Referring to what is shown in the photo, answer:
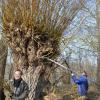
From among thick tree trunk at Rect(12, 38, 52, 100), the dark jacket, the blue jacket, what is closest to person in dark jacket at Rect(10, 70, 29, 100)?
the dark jacket

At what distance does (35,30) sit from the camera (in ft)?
41.0

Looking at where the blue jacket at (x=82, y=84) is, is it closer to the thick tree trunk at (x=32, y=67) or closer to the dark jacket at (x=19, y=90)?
the thick tree trunk at (x=32, y=67)

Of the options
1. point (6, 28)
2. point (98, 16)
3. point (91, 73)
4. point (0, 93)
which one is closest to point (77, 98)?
point (0, 93)

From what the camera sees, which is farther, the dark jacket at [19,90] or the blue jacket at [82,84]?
the blue jacket at [82,84]

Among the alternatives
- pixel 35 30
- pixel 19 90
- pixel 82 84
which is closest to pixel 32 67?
pixel 35 30

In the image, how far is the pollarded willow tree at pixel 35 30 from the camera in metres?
12.4

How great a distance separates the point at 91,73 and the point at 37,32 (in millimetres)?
29660

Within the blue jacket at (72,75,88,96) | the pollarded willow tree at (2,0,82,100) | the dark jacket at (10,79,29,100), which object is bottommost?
the dark jacket at (10,79,29,100)

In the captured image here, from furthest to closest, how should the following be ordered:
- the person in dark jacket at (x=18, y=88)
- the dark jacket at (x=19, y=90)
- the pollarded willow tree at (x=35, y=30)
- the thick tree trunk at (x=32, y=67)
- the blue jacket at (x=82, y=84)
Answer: the blue jacket at (x=82, y=84) → the thick tree trunk at (x=32, y=67) → the pollarded willow tree at (x=35, y=30) → the dark jacket at (x=19, y=90) → the person in dark jacket at (x=18, y=88)

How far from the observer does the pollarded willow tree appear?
40.8 ft

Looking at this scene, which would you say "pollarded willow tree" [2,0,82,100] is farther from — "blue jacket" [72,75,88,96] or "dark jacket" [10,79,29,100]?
"blue jacket" [72,75,88,96]

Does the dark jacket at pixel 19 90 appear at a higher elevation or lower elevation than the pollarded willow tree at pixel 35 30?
lower

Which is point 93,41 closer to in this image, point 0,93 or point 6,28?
point 0,93

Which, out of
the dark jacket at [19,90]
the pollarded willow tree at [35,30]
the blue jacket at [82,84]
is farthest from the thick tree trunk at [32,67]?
the blue jacket at [82,84]
